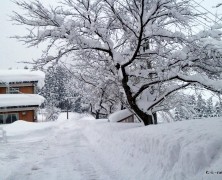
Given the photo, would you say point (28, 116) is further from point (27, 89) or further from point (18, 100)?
point (27, 89)

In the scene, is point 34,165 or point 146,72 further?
point 146,72

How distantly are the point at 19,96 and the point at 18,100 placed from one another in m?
1.00

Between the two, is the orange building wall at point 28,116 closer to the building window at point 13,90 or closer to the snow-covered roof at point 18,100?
the snow-covered roof at point 18,100

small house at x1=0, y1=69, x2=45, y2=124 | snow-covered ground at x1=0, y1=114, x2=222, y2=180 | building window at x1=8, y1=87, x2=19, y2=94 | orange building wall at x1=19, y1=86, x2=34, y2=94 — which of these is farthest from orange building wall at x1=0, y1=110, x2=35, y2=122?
snow-covered ground at x1=0, y1=114, x2=222, y2=180

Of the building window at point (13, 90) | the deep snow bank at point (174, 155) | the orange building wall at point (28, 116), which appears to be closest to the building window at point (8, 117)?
the orange building wall at point (28, 116)

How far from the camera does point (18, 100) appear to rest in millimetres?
32031

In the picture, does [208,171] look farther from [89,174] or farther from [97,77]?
[97,77]

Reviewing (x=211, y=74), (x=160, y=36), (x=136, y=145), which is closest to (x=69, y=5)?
(x=160, y=36)

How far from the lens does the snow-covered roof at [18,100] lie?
3133 cm

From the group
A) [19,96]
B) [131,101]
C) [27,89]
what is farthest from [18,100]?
[131,101]

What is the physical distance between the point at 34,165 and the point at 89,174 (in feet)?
8.52

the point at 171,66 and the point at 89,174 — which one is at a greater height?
the point at 171,66

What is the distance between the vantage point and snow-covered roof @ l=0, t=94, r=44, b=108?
31.3 m

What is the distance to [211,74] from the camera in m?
10.7
